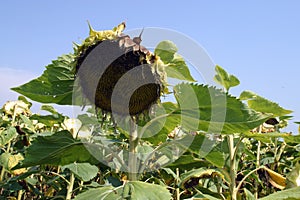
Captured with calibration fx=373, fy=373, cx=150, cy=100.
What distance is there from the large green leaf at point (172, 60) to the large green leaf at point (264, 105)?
0.47m

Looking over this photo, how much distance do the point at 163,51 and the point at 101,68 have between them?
0.77 feet

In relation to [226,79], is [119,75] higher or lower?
lower

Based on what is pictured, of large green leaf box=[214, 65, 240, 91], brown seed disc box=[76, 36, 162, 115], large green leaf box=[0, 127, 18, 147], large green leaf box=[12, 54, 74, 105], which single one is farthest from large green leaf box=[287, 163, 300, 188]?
large green leaf box=[0, 127, 18, 147]

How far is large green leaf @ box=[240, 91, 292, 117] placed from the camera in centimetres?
159

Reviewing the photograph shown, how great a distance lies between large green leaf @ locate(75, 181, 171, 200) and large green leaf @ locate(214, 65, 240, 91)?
34.7 inches

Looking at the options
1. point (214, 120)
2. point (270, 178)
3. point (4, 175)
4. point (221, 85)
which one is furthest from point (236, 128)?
point (4, 175)

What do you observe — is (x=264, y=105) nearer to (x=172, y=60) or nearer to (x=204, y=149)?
(x=204, y=149)

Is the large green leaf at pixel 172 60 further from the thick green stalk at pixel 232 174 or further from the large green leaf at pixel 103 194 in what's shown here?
the thick green stalk at pixel 232 174

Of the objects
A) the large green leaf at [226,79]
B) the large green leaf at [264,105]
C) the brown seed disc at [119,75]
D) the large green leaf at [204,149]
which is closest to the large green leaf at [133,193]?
the brown seed disc at [119,75]

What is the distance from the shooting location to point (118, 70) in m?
1.19

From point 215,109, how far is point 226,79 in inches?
26.8

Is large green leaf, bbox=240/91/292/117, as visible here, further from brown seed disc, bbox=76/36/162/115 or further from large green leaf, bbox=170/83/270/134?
brown seed disc, bbox=76/36/162/115

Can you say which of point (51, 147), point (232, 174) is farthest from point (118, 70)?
point (232, 174)

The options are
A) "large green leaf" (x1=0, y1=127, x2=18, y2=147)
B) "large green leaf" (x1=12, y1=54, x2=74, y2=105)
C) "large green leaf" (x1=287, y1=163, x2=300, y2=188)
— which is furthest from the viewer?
"large green leaf" (x1=0, y1=127, x2=18, y2=147)
